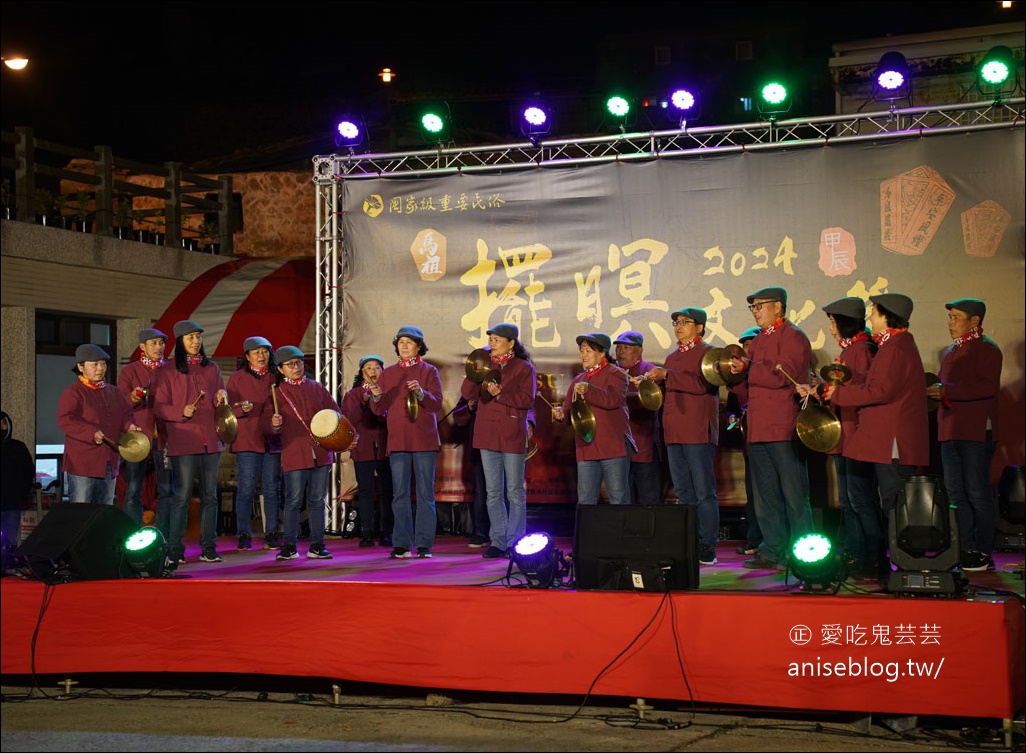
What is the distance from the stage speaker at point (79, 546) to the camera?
6562mm

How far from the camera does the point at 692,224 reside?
33.1 feet

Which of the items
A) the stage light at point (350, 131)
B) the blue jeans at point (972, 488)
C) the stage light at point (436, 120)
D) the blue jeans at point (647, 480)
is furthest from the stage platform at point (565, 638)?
the stage light at point (350, 131)

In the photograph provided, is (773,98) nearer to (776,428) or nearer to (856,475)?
(776,428)

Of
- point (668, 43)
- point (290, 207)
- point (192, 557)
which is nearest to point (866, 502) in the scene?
point (192, 557)

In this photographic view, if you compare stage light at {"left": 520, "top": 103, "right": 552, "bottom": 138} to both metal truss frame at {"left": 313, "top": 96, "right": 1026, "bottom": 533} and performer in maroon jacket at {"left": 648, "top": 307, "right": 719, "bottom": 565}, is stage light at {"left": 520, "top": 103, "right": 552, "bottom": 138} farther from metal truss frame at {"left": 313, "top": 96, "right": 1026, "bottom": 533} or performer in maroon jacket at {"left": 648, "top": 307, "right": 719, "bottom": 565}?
performer in maroon jacket at {"left": 648, "top": 307, "right": 719, "bottom": 565}

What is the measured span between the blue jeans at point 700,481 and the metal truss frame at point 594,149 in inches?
115

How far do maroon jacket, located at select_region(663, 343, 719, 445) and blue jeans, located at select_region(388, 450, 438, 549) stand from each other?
1.85m

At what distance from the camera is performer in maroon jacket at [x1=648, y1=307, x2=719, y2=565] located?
8117 millimetres

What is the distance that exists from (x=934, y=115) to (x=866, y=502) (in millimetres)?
5197

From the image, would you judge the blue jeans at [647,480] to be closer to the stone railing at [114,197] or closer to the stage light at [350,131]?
the stage light at [350,131]

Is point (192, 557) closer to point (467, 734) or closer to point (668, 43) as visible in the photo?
point (467, 734)

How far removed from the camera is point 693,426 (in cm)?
815

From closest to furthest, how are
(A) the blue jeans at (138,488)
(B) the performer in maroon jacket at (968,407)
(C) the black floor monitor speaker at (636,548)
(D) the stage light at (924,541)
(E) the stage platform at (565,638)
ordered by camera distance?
(E) the stage platform at (565,638) → (D) the stage light at (924,541) → (C) the black floor monitor speaker at (636,548) → (B) the performer in maroon jacket at (968,407) → (A) the blue jeans at (138,488)

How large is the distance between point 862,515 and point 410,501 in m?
3.41
